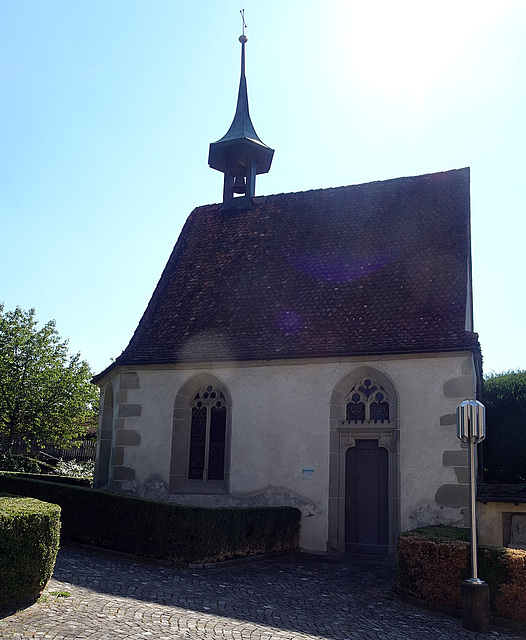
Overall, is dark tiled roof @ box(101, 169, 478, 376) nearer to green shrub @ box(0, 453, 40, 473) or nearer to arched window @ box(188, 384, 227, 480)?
arched window @ box(188, 384, 227, 480)

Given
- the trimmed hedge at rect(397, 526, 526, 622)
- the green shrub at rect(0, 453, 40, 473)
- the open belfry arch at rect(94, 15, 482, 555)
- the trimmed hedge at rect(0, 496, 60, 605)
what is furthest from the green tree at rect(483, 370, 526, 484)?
the green shrub at rect(0, 453, 40, 473)

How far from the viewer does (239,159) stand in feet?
69.4

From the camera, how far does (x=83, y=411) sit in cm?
3531

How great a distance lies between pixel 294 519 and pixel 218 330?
16.5ft

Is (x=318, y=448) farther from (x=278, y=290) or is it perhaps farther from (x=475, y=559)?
(x=475, y=559)

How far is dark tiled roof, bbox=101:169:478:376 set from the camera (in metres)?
14.5

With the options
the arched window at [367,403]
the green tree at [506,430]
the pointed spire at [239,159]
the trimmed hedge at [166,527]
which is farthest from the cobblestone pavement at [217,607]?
the pointed spire at [239,159]

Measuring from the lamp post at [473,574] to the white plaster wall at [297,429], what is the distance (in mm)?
4042

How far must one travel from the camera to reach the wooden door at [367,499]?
13.7 m

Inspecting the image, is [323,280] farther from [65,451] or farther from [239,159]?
[65,451]

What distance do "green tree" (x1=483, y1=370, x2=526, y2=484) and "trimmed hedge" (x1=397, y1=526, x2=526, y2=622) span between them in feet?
31.0

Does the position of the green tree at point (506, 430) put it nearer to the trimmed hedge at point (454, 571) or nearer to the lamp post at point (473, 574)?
the trimmed hedge at point (454, 571)

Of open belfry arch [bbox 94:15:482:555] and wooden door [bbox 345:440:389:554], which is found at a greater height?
open belfry arch [bbox 94:15:482:555]

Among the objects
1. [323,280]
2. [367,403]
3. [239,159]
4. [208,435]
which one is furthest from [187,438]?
[239,159]
